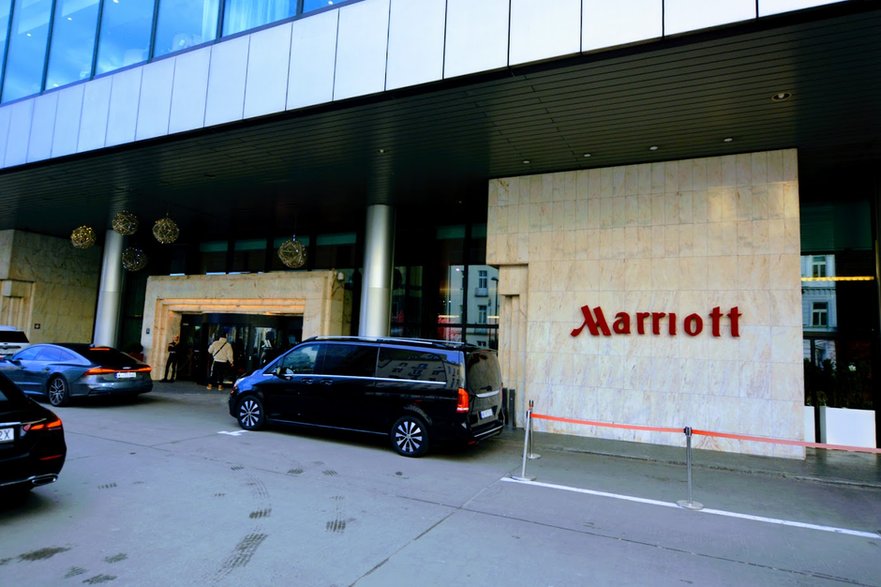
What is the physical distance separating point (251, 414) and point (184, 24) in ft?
27.1

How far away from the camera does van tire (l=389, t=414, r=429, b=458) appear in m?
7.77

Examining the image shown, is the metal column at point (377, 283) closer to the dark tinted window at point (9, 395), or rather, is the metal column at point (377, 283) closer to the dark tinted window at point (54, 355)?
the dark tinted window at point (54, 355)

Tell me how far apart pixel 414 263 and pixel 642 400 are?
8.36m

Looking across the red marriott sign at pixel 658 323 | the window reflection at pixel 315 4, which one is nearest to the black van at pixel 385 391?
the red marriott sign at pixel 658 323

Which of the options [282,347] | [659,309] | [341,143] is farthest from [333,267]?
[659,309]

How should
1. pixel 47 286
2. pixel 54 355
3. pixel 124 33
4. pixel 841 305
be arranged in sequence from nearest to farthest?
pixel 841 305 < pixel 124 33 < pixel 54 355 < pixel 47 286

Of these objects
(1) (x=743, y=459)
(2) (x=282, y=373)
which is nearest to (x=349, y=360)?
(2) (x=282, y=373)

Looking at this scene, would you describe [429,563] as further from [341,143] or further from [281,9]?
[281,9]

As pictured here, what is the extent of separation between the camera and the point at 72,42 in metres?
12.6

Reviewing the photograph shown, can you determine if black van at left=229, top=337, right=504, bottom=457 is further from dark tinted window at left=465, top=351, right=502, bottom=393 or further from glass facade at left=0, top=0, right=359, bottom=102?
glass facade at left=0, top=0, right=359, bottom=102

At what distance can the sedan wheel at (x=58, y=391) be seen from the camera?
11367mm

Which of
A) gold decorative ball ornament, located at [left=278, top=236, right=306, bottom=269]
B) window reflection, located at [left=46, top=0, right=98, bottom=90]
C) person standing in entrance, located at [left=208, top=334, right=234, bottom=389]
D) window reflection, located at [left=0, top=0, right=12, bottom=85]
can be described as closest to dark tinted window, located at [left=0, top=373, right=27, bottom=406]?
window reflection, located at [left=46, top=0, right=98, bottom=90]

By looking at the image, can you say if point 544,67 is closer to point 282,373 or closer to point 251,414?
point 282,373

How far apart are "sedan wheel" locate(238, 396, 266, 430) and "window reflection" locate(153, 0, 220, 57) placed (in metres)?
7.29
